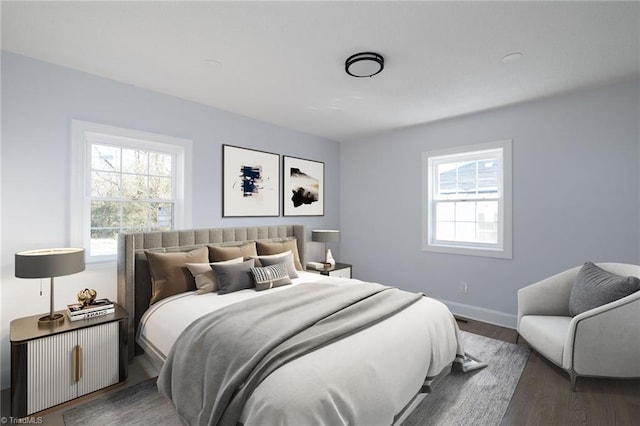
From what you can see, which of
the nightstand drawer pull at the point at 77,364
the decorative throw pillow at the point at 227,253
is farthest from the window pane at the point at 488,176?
the nightstand drawer pull at the point at 77,364

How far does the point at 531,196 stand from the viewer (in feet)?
11.3

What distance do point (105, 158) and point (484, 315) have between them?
15.0 ft

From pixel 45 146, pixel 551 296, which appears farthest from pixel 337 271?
pixel 45 146

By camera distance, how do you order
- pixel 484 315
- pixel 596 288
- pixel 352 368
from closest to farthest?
1. pixel 352 368
2. pixel 596 288
3. pixel 484 315

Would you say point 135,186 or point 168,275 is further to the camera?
point 135,186

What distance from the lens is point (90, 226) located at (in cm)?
278

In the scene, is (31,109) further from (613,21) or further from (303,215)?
(613,21)

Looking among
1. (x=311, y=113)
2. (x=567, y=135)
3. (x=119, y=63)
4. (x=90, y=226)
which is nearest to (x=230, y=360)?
(x=90, y=226)

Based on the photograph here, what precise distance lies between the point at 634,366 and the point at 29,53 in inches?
204

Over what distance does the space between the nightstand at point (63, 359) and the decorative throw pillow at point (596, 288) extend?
12.5 feet

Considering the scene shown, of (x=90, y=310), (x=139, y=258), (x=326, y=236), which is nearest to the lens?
(x=90, y=310)

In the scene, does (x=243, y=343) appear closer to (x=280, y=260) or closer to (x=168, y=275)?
(x=168, y=275)

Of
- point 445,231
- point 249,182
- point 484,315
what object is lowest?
point 484,315

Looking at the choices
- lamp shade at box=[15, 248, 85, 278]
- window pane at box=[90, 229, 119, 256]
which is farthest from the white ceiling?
lamp shade at box=[15, 248, 85, 278]
